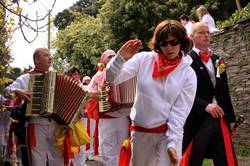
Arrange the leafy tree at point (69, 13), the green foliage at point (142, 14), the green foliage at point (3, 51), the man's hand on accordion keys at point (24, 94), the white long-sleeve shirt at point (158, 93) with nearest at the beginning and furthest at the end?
the white long-sleeve shirt at point (158, 93) → the green foliage at point (3, 51) → the man's hand on accordion keys at point (24, 94) → the green foliage at point (142, 14) → the leafy tree at point (69, 13)

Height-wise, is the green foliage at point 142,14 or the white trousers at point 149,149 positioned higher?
the green foliage at point 142,14

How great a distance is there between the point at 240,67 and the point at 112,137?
15.3 ft

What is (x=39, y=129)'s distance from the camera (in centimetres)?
741

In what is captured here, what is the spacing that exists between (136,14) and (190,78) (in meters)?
21.0

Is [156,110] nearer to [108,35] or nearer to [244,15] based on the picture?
[244,15]

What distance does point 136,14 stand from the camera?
25844 mm

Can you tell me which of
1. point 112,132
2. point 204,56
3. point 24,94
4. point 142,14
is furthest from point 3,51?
point 142,14

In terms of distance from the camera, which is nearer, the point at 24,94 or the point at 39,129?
the point at 24,94

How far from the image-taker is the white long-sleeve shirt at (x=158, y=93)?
488 cm

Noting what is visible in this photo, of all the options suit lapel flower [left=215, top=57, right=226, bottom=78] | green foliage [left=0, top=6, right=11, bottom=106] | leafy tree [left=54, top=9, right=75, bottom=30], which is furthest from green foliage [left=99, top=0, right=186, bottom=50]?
leafy tree [left=54, top=9, right=75, bottom=30]

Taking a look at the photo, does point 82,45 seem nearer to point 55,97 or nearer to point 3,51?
point 3,51

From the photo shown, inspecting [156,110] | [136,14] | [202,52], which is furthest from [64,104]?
[136,14]

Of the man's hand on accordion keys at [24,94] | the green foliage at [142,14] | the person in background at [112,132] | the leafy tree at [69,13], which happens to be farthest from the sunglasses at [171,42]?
the leafy tree at [69,13]

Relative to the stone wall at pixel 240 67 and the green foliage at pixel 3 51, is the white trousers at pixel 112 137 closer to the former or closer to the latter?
the green foliage at pixel 3 51
